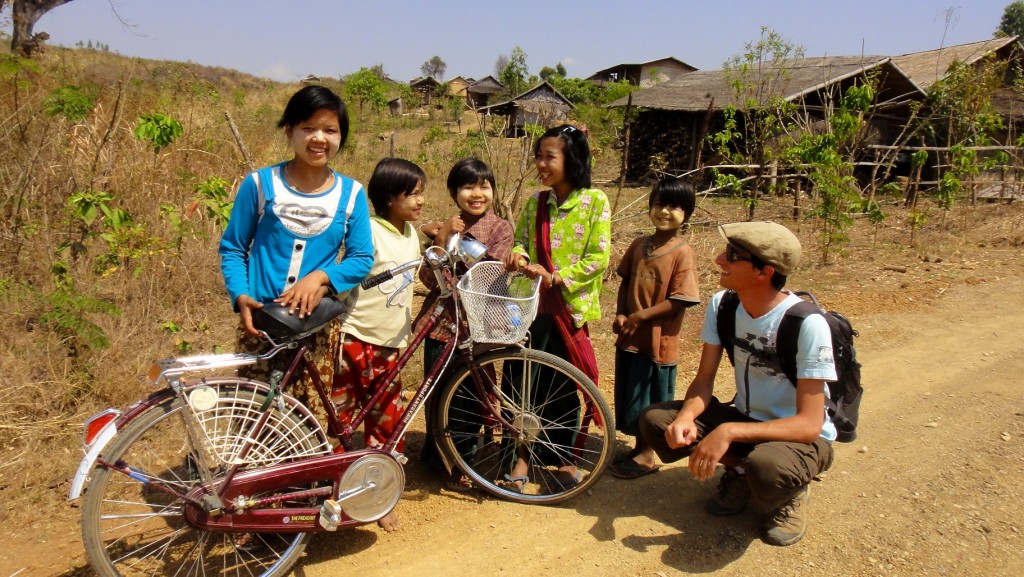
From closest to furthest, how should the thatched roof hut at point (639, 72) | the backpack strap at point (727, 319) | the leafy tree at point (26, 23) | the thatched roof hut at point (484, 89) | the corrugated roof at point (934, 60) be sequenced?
the backpack strap at point (727, 319)
the leafy tree at point (26, 23)
the corrugated roof at point (934, 60)
the thatched roof hut at point (484, 89)
the thatched roof hut at point (639, 72)

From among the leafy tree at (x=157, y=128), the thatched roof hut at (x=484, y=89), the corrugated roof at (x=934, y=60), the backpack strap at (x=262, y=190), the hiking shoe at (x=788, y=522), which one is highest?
the thatched roof hut at (x=484, y=89)

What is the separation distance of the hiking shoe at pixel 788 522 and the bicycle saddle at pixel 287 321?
2022mm

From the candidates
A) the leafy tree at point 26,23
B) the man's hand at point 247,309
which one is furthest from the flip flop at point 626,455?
the leafy tree at point 26,23

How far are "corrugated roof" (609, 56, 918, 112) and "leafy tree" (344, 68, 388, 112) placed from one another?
14.5m

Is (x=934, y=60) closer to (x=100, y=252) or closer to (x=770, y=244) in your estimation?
(x=770, y=244)

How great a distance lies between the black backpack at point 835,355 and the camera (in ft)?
8.87

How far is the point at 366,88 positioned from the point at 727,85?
1968 centimetres

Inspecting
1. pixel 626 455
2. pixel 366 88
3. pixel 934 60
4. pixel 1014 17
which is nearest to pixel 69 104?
pixel 626 455

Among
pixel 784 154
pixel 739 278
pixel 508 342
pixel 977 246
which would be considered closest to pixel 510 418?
pixel 508 342

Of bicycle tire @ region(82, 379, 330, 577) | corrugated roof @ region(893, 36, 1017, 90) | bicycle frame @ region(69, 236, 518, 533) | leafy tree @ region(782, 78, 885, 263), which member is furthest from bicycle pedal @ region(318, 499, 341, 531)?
corrugated roof @ region(893, 36, 1017, 90)

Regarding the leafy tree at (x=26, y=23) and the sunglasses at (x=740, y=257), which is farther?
the leafy tree at (x=26, y=23)

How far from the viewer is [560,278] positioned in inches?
124

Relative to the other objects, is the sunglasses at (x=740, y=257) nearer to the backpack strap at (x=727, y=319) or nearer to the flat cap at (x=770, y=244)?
the flat cap at (x=770, y=244)

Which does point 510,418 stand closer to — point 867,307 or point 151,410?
point 151,410
